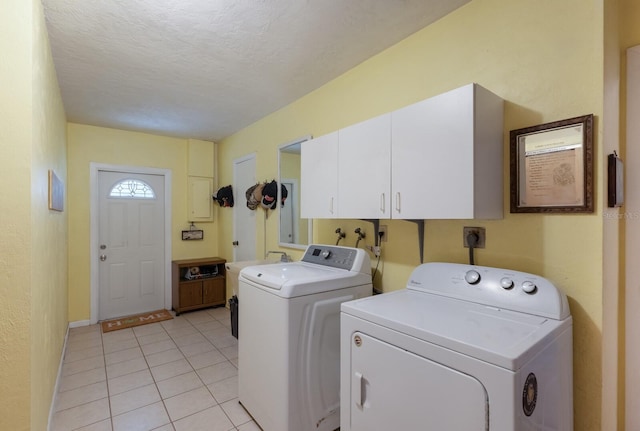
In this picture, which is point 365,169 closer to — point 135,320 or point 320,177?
point 320,177

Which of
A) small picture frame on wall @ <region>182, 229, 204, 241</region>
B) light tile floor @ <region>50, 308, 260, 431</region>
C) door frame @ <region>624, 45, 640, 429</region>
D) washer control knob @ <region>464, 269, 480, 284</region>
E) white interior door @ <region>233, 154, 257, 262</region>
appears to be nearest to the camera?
door frame @ <region>624, 45, 640, 429</region>

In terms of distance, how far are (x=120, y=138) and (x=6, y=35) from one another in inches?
125

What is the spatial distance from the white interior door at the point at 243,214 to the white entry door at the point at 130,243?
3.68 ft

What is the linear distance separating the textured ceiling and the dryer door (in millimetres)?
1761

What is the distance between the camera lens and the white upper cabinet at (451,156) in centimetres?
136

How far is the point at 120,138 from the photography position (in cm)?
411

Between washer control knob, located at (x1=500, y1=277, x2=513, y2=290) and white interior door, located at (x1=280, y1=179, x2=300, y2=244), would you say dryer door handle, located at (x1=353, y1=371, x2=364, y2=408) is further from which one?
white interior door, located at (x1=280, y1=179, x2=300, y2=244)

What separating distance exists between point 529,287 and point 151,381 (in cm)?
281

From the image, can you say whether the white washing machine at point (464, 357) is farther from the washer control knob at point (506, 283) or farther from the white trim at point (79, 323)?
the white trim at point (79, 323)

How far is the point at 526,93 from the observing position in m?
1.47

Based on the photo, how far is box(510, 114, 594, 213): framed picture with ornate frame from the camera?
1.28m

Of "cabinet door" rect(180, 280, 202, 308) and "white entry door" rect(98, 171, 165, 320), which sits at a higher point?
"white entry door" rect(98, 171, 165, 320)

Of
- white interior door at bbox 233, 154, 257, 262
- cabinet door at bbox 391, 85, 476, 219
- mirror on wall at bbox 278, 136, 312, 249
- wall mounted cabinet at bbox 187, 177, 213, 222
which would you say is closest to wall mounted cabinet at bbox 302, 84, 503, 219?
cabinet door at bbox 391, 85, 476, 219

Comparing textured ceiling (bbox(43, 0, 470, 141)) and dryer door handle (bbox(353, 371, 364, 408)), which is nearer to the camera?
dryer door handle (bbox(353, 371, 364, 408))
